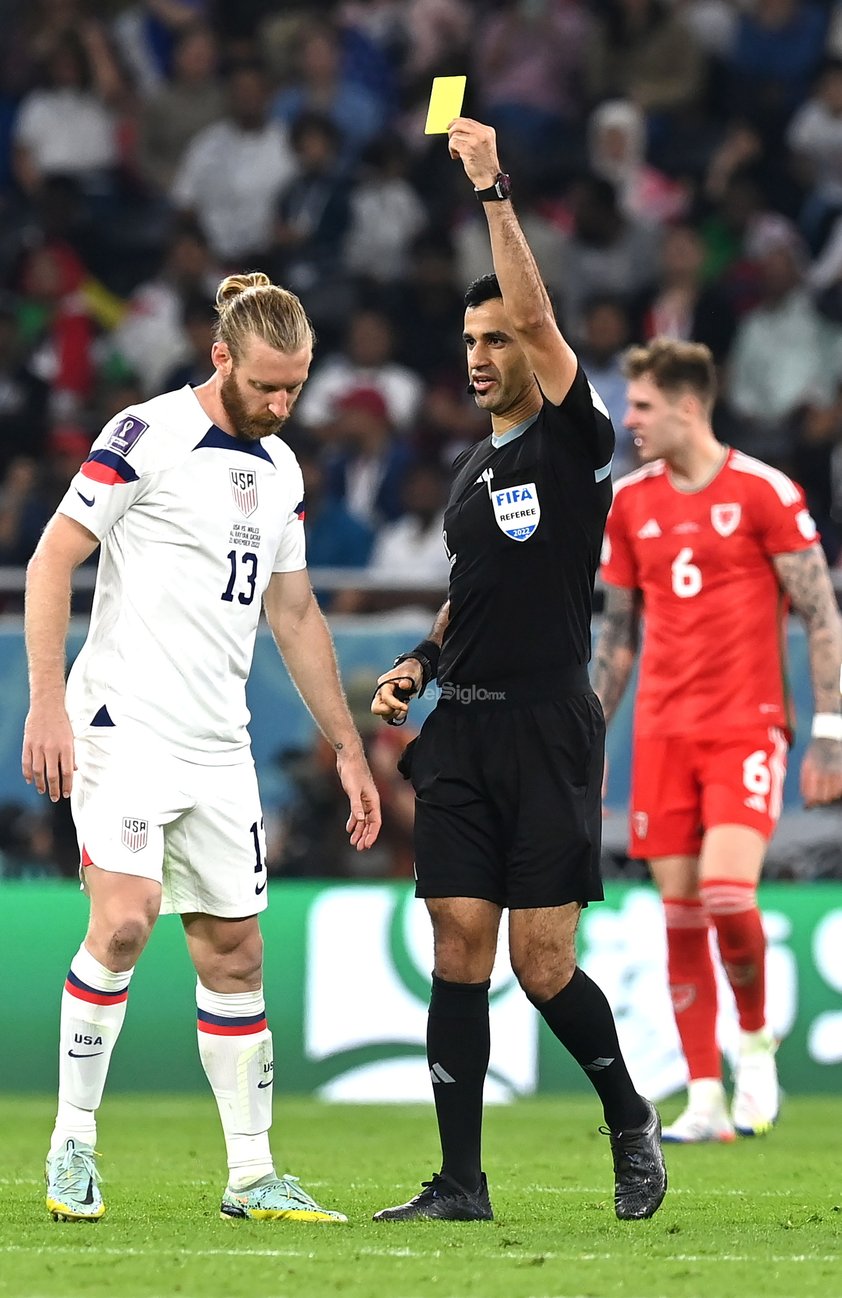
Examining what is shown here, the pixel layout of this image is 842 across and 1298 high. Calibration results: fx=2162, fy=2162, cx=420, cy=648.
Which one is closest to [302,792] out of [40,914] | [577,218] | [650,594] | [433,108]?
[40,914]

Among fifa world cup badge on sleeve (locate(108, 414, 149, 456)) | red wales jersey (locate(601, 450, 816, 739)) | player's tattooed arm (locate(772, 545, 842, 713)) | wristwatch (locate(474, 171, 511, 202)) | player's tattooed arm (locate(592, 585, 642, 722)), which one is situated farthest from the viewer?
player's tattooed arm (locate(592, 585, 642, 722))

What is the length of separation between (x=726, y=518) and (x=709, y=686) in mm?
620

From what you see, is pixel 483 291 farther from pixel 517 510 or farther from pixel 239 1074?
pixel 239 1074

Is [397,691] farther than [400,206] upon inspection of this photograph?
No

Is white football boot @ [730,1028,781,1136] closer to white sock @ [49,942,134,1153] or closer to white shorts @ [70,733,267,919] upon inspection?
white shorts @ [70,733,267,919]

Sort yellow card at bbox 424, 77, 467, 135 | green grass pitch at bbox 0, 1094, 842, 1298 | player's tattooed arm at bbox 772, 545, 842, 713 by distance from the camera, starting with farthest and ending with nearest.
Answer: player's tattooed arm at bbox 772, 545, 842, 713 < yellow card at bbox 424, 77, 467, 135 < green grass pitch at bbox 0, 1094, 842, 1298

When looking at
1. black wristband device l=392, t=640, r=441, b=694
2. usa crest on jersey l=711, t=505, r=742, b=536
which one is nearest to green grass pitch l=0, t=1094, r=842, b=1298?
black wristband device l=392, t=640, r=441, b=694

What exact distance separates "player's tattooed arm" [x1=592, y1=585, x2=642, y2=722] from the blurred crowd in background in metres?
4.33

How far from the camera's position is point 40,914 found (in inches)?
373

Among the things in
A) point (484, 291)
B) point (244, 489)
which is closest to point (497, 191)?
point (484, 291)

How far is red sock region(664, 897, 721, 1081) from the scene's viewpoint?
7879 mm

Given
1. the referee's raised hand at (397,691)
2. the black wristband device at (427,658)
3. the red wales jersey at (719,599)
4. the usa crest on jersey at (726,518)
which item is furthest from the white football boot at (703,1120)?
the referee's raised hand at (397,691)

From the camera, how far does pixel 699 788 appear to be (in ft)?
26.0

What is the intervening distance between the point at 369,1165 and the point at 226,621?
2.34 metres
